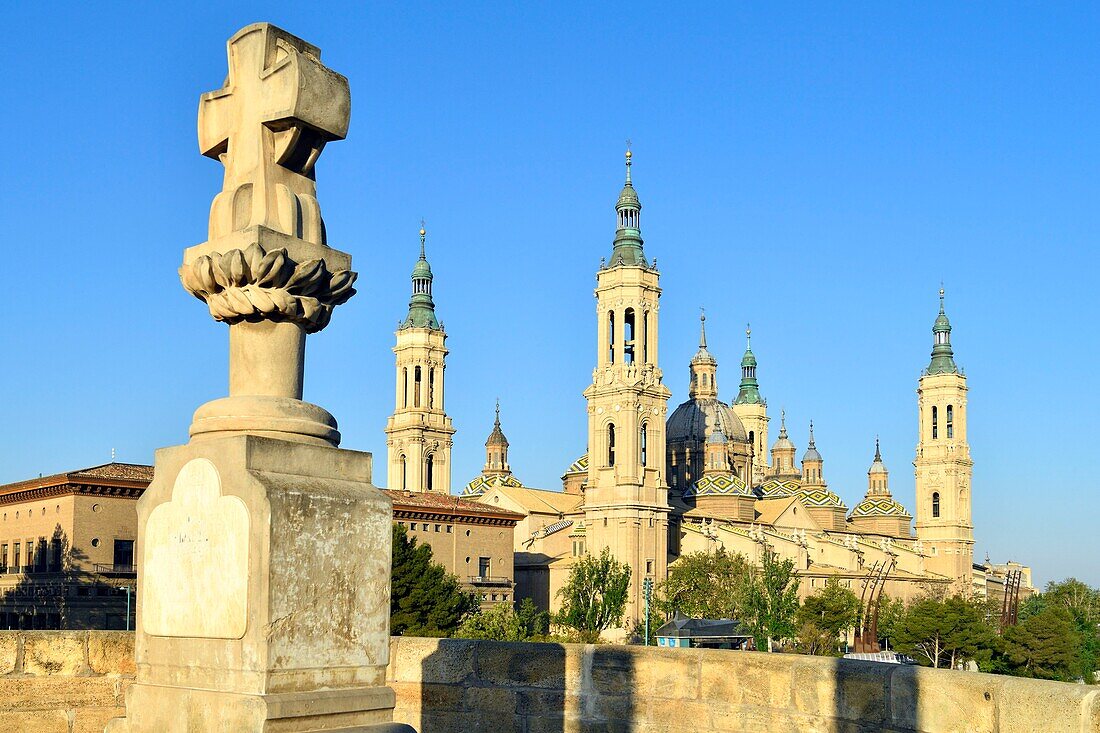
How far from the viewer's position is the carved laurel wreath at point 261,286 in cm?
557

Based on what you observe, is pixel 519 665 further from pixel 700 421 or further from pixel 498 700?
pixel 700 421

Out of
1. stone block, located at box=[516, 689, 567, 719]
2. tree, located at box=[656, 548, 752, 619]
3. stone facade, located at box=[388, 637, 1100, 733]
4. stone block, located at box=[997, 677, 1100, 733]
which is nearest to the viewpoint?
stone block, located at box=[997, 677, 1100, 733]

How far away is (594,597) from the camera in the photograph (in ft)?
280

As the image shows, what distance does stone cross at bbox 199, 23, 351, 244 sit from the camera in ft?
19.2

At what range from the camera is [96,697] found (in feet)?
28.4

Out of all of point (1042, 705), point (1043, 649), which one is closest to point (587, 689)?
point (1042, 705)

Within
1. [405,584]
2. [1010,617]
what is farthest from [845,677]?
[1010,617]

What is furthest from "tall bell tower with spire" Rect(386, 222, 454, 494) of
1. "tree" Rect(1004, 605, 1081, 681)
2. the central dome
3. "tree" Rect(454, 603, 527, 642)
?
"tree" Rect(1004, 605, 1081, 681)

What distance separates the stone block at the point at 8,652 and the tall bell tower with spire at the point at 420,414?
116 metres

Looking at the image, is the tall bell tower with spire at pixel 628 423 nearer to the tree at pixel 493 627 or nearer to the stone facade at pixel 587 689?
the tree at pixel 493 627

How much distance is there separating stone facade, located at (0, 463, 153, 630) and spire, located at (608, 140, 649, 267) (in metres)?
53.5

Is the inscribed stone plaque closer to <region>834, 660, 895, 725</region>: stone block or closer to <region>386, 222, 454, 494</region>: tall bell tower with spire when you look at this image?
<region>834, 660, 895, 725</region>: stone block

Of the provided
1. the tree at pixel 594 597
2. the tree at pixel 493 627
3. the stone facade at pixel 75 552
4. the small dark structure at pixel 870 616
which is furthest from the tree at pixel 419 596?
the small dark structure at pixel 870 616

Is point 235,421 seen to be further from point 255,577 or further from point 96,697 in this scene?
point 96,697
